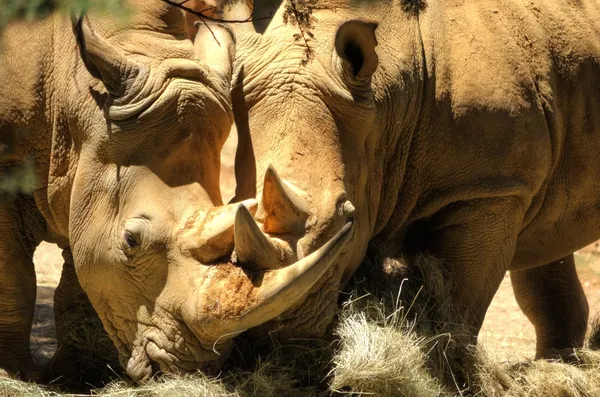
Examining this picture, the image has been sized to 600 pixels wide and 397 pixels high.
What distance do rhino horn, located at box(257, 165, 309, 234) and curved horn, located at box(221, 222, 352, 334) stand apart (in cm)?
35

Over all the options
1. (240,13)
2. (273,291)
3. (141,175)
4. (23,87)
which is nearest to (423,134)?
(240,13)

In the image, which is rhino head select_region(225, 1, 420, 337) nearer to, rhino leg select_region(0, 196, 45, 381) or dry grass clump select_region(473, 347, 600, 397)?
dry grass clump select_region(473, 347, 600, 397)

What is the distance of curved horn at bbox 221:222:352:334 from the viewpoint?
5785mm

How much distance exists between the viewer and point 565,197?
26.8 ft

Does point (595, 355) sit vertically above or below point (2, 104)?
below

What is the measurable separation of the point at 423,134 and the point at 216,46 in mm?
→ 1334

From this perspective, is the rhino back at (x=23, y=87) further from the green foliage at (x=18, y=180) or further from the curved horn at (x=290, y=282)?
the curved horn at (x=290, y=282)

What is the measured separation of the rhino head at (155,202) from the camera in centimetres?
610

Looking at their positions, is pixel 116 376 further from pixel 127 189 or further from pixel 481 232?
pixel 481 232

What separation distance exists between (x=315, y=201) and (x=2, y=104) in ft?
5.98

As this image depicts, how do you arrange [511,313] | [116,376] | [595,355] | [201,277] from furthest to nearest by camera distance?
1. [511,313]
2. [595,355]
3. [116,376]
4. [201,277]

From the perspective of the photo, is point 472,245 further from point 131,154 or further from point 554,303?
point 554,303

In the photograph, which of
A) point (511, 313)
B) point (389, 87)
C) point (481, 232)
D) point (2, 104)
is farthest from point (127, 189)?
point (511, 313)

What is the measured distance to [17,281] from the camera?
7.30 meters
